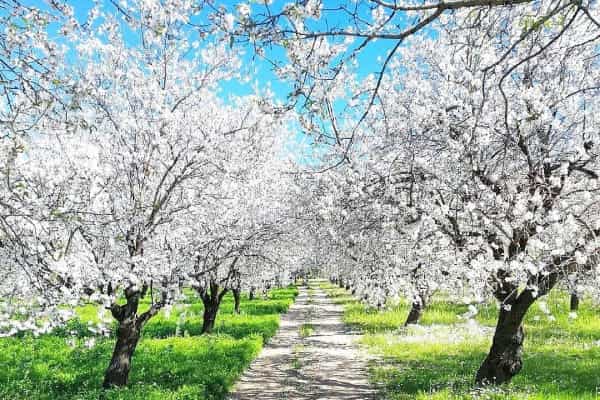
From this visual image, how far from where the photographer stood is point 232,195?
12125mm

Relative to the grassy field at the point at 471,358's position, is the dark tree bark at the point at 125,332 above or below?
above

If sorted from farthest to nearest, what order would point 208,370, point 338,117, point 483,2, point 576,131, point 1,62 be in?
point 208,370 < point 338,117 < point 576,131 < point 1,62 < point 483,2

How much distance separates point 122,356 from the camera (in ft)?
35.2

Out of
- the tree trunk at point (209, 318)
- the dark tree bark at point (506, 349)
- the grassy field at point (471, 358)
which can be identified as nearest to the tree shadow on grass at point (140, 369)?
the tree trunk at point (209, 318)

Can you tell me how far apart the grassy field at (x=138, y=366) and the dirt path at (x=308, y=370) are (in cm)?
47

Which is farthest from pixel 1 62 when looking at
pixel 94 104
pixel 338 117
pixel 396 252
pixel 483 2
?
pixel 396 252

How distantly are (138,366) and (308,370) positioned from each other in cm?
434

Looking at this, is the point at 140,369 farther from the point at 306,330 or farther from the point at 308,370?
the point at 306,330

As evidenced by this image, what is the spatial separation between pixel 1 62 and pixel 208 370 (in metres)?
9.84

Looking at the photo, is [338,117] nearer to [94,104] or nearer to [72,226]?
[94,104]

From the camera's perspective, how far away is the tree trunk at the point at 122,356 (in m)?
10.6

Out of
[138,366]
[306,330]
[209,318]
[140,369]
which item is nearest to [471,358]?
[140,369]

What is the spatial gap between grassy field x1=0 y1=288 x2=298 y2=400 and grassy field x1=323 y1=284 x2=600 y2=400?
373 cm

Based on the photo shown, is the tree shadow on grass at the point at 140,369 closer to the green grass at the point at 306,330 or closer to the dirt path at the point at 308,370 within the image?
the dirt path at the point at 308,370
